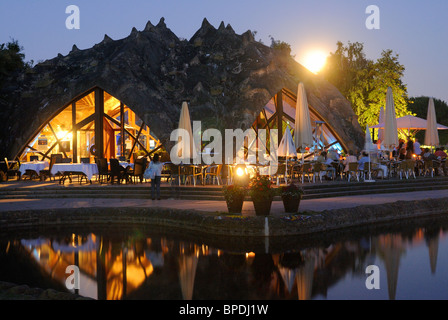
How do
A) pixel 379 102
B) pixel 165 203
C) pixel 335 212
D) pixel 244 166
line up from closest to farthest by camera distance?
pixel 335 212, pixel 165 203, pixel 244 166, pixel 379 102

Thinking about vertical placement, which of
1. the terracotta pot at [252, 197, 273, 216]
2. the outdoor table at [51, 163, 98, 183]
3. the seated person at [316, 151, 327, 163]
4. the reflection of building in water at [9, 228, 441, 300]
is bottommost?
the reflection of building in water at [9, 228, 441, 300]

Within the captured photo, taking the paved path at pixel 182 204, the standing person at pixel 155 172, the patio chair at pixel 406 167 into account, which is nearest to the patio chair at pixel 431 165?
the patio chair at pixel 406 167

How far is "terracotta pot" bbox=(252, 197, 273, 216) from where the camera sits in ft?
31.4

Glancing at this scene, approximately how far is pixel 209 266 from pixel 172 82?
20979mm

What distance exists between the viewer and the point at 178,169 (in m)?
16.4

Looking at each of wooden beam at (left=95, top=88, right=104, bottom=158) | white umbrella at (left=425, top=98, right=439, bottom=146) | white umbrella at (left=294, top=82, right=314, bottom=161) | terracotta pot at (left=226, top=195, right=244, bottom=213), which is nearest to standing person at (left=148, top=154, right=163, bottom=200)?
terracotta pot at (left=226, top=195, right=244, bottom=213)

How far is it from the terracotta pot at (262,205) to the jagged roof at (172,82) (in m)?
14.1

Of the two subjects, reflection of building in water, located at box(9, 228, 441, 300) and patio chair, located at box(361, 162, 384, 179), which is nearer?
reflection of building in water, located at box(9, 228, 441, 300)

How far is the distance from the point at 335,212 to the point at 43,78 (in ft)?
66.7

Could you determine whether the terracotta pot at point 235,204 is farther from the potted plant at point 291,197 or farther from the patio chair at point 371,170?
the patio chair at point 371,170

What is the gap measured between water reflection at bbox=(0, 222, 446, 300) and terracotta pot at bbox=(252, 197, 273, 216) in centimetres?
159

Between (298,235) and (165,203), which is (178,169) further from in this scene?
(298,235)

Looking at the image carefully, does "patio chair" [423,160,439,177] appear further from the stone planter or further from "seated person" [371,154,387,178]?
the stone planter
